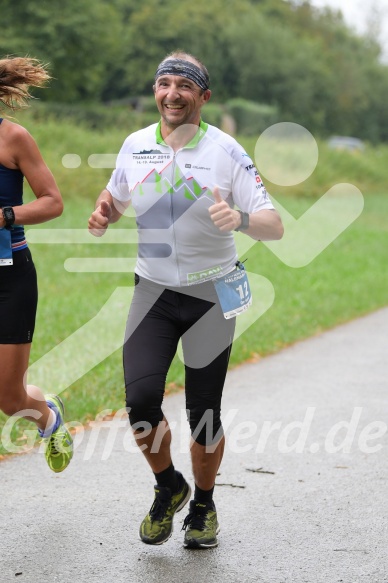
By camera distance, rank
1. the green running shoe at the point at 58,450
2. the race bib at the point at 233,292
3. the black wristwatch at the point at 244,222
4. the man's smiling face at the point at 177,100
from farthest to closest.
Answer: the green running shoe at the point at 58,450 < the race bib at the point at 233,292 < the man's smiling face at the point at 177,100 < the black wristwatch at the point at 244,222

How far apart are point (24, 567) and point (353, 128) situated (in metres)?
73.9

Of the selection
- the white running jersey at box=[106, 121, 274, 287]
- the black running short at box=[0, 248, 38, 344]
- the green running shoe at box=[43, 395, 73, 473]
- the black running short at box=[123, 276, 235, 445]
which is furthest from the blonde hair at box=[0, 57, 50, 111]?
the green running shoe at box=[43, 395, 73, 473]

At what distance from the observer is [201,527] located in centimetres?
442

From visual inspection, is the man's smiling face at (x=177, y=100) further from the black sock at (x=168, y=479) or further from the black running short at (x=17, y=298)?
the black sock at (x=168, y=479)

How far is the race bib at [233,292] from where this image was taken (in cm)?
437

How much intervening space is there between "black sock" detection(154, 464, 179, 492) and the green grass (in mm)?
1919

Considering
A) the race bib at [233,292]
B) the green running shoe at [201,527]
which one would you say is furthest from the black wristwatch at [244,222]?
the green running shoe at [201,527]

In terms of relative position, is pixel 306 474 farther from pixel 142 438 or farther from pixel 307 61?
pixel 307 61

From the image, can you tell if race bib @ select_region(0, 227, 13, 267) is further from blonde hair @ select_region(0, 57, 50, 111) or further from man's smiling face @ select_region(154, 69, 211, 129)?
man's smiling face @ select_region(154, 69, 211, 129)

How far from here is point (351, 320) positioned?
12.1 m

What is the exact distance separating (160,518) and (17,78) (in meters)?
2.03

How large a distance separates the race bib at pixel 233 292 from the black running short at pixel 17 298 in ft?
2.76

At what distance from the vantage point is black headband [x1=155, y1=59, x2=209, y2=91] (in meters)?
4.30

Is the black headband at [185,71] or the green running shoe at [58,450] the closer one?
the black headband at [185,71]
